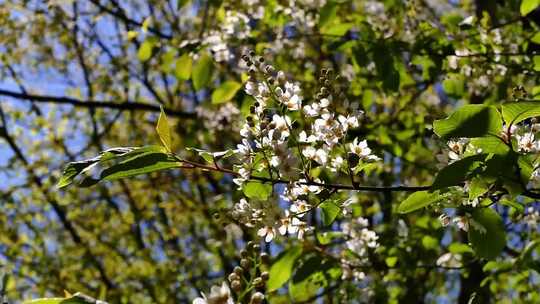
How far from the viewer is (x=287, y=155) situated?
4.57 feet

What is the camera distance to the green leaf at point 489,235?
1.46 m

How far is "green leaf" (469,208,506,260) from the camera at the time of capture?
4.81ft

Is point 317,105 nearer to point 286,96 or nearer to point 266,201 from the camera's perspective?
point 286,96

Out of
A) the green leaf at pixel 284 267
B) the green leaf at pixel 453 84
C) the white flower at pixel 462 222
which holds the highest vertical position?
the white flower at pixel 462 222

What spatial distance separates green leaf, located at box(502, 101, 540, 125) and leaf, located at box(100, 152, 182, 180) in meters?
0.70

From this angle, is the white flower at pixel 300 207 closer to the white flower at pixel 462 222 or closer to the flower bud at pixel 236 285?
the flower bud at pixel 236 285

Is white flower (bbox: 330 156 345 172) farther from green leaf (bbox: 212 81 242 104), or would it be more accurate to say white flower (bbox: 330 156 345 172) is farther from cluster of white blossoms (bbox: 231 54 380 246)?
green leaf (bbox: 212 81 242 104)

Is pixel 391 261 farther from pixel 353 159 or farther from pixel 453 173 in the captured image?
pixel 453 173

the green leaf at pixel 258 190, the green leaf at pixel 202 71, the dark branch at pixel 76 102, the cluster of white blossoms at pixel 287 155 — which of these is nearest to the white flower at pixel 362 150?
the cluster of white blossoms at pixel 287 155

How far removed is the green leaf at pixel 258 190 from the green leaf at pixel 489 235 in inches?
19.7

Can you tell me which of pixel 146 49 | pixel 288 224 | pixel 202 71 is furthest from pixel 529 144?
pixel 146 49

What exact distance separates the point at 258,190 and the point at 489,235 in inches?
22.2

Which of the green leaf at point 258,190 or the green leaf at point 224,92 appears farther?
the green leaf at point 224,92

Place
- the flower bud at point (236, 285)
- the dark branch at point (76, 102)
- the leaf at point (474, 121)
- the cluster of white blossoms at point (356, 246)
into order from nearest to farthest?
the leaf at point (474, 121), the flower bud at point (236, 285), the cluster of white blossoms at point (356, 246), the dark branch at point (76, 102)
